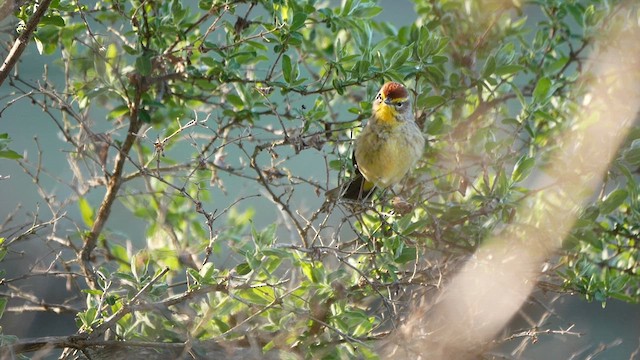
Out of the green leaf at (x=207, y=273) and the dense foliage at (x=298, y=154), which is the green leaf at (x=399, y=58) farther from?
the green leaf at (x=207, y=273)

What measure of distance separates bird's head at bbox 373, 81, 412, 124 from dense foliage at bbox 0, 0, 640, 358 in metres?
0.09

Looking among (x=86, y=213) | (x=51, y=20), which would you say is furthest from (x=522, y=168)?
(x=86, y=213)

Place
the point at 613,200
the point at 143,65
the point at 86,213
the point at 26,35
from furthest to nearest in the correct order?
1. the point at 86,213
2. the point at 613,200
3. the point at 143,65
4. the point at 26,35

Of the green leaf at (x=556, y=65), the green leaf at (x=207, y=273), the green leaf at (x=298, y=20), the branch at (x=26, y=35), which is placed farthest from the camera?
the green leaf at (x=556, y=65)

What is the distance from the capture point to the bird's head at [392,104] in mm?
3338

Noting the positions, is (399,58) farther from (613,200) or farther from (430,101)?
(613,200)

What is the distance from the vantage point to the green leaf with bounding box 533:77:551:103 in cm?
302

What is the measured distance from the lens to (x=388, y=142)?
347 centimetres

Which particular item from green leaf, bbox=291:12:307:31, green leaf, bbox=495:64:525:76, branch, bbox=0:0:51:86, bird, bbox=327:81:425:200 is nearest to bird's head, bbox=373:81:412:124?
bird, bbox=327:81:425:200

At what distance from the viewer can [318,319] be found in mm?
2723

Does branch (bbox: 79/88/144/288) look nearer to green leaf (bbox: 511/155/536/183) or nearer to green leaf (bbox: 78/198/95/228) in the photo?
green leaf (bbox: 78/198/95/228)

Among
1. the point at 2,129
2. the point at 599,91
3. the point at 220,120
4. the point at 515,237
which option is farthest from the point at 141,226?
the point at 599,91

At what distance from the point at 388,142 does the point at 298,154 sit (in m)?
0.61

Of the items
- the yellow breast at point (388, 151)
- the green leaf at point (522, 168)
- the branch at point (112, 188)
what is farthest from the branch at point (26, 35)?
the green leaf at point (522, 168)
